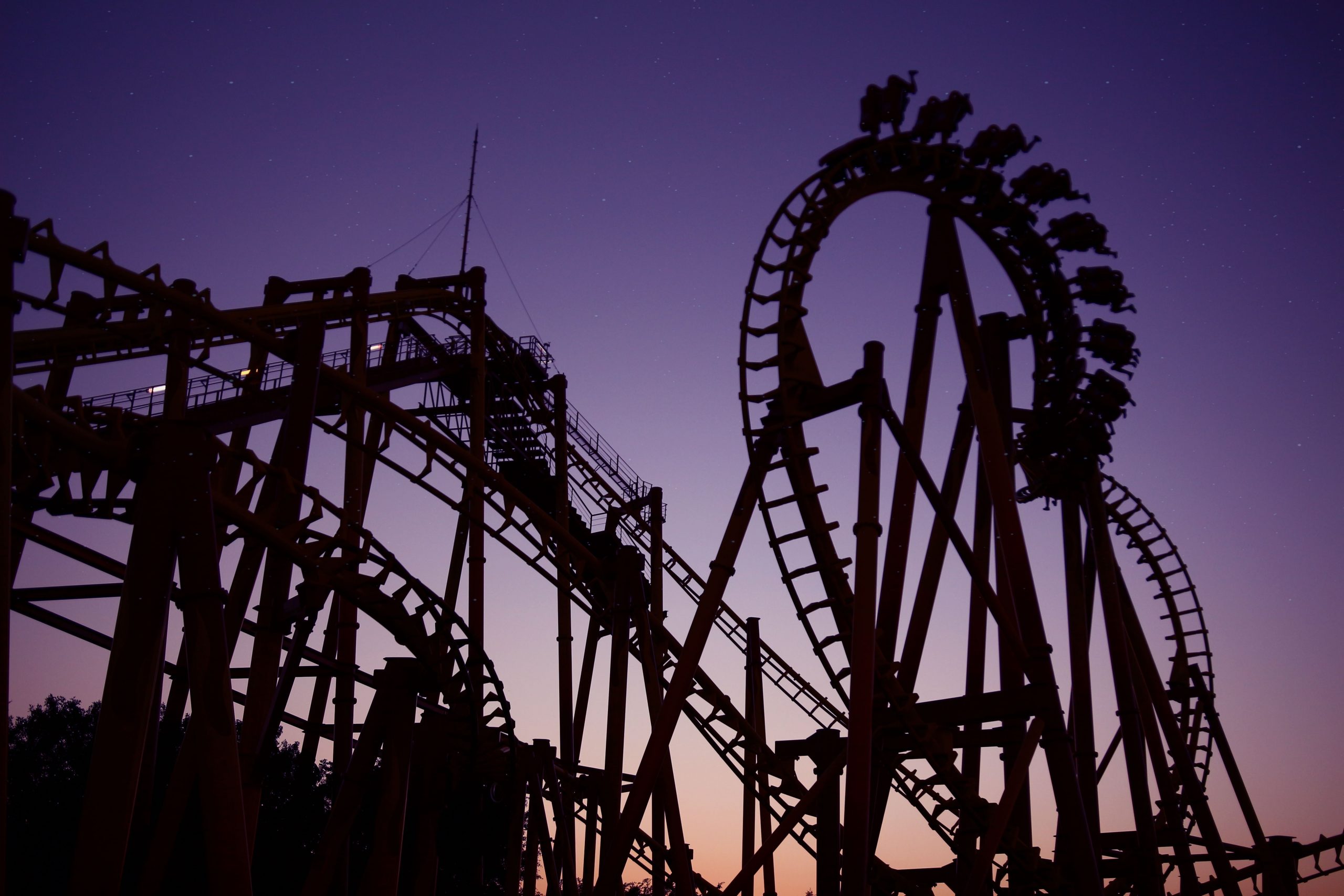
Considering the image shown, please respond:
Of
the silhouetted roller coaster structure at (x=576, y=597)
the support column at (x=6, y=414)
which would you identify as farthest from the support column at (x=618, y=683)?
the support column at (x=6, y=414)

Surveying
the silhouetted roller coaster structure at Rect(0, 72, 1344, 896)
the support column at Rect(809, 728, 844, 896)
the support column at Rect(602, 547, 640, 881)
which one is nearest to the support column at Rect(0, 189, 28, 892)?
the silhouetted roller coaster structure at Rect(0, 72, 1344, 896)

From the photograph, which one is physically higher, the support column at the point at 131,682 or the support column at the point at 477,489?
the support column at the point at 477,489

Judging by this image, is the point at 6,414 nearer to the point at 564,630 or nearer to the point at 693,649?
the point at 693,649

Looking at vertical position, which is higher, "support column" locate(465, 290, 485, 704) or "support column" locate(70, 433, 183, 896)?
"support column" locate(465, 290, 485, 704)

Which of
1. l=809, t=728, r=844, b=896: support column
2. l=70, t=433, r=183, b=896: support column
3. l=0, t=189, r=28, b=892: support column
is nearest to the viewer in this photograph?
l=0, t=189, r=28, b=892: support column

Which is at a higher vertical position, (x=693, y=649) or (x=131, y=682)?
(x=693, y=649)

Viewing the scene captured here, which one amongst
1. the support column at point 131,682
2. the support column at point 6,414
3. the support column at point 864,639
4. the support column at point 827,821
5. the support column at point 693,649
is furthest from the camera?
the support column at point 827,821

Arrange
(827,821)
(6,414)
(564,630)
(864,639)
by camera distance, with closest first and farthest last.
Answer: (6,414), (864,639), (827,821), (564,630)

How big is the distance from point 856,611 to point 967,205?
4877mm

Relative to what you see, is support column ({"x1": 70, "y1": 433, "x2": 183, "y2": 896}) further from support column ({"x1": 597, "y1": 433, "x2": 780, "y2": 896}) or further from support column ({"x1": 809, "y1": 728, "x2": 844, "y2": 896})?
support column ({"x1": 809, "y1": 728, "x2": 844, "y2": 896})

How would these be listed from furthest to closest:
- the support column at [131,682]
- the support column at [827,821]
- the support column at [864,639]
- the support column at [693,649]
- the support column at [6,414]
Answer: the support column at [827,821] < the support column at [693,649] < the support column at [864,639] < the support column at [131,682] < the support column at [6,414]

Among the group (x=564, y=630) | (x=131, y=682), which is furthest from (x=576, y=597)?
(x=131, y=682)

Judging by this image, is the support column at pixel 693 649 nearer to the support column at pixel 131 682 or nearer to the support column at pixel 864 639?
the support column at pixel 864 639

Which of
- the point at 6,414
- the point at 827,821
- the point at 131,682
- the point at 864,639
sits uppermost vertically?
the point at 6,414
